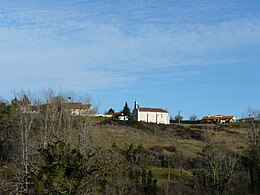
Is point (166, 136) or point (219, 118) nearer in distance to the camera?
point (166, 136)

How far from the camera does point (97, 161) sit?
47.8 ft

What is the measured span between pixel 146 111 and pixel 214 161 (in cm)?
7583

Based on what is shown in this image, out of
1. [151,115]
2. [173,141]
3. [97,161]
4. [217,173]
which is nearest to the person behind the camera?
[97,161]

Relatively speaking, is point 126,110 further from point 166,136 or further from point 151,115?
point 166,136

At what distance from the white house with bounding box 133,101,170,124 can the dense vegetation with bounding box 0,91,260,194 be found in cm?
4305

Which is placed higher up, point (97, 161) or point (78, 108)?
point (78, 108)

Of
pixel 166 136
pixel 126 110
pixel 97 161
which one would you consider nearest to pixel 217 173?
pixel 97 161

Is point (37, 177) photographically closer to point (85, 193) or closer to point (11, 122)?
point (85, 193)

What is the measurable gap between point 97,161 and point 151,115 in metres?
90.7

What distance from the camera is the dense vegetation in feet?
40.6

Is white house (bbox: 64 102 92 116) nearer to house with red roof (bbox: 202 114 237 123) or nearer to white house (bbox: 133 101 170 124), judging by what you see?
white house (bbox: 133 101 170 124)

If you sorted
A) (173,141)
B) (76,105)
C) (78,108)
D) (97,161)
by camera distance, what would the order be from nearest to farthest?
1. (97,161)
2. (78,108)
3. (76,105)
4. (173,141)

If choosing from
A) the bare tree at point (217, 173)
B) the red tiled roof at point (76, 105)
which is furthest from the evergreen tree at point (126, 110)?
the bare tree at point (217, 173)

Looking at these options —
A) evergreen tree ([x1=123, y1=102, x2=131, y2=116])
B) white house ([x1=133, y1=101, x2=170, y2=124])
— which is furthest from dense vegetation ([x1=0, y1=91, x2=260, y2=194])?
evergreen tree ([x1=123, y1=102, x2=131, y2=116])
